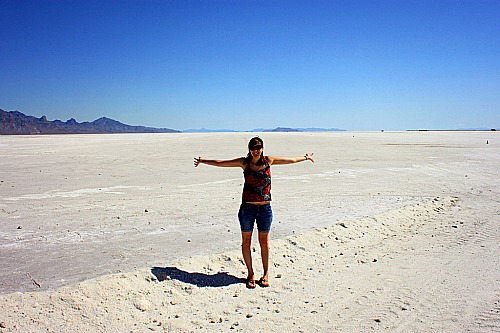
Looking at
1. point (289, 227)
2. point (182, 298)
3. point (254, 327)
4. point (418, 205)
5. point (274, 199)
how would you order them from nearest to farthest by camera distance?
point (254, 327), point (182, 298), point (289, 227), point (418, 205), point (274, 199)

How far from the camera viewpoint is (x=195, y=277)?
545cm

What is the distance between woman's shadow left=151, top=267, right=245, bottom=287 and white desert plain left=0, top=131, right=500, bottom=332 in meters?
0.02

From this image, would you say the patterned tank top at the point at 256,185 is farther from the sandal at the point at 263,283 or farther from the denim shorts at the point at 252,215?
the sandal at the point at 263,283

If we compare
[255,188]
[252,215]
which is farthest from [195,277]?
[255,188]

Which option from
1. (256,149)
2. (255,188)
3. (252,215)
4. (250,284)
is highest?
(256,149)

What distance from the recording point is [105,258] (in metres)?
5.96

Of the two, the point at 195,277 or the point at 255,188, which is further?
the point at 195,277

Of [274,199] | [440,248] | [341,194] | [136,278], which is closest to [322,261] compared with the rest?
[440,248]

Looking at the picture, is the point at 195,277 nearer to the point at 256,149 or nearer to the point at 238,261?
the point at 238,261

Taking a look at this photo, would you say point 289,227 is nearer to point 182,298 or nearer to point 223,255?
point 223,255

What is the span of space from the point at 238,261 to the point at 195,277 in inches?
32.9

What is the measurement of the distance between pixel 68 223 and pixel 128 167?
34.6ft

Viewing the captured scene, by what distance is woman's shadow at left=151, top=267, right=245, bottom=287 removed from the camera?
531 centimetres

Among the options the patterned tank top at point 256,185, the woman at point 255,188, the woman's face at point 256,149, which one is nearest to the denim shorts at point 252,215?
the woman at point 255,188
